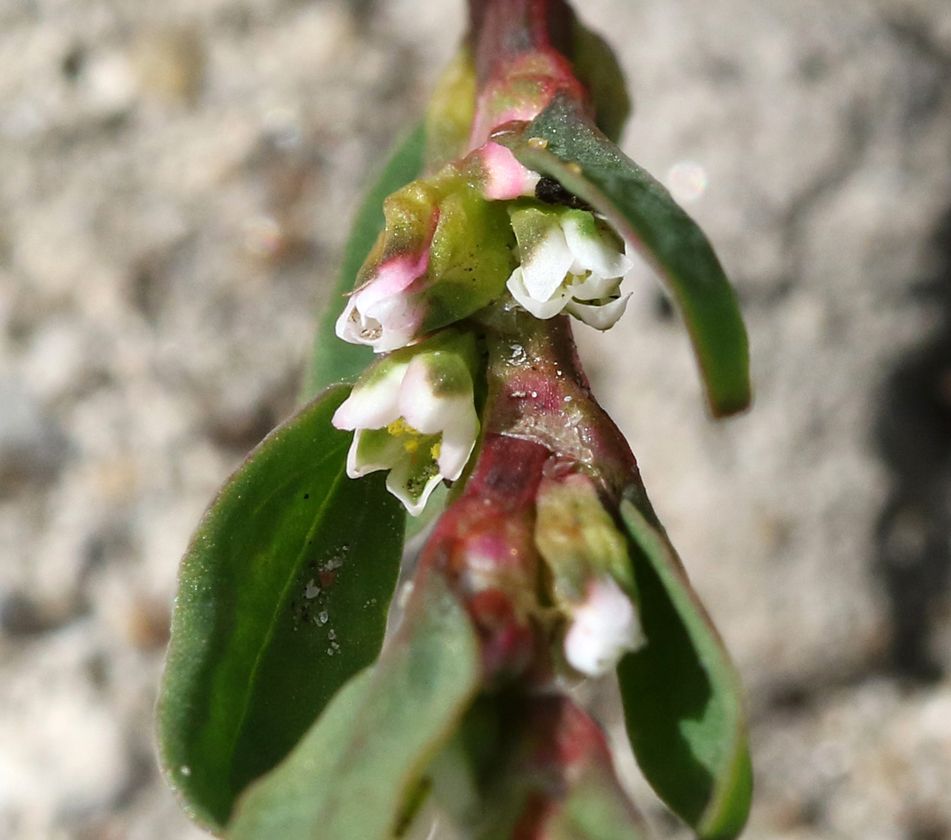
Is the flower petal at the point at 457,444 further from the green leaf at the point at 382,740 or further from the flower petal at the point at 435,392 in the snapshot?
the green leaf at the point at 382,740

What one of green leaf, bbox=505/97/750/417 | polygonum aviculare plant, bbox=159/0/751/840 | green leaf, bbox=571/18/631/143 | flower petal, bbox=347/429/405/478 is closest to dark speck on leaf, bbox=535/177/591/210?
polygonum aviculare plant, bbox=159/0/751/840

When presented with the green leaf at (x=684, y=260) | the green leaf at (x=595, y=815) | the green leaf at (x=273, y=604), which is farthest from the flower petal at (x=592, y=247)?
the green leaf at (x=595, y=815)

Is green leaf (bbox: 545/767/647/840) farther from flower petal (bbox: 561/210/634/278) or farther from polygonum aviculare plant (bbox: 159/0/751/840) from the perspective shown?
flower petal (bbox: 561/210/634/278)

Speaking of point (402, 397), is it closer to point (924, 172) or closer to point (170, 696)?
point (170, 696)

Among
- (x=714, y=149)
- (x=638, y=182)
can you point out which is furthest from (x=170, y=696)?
(x=714, y=149)

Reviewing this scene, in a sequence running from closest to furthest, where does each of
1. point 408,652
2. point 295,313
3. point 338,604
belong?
point 408,652 < point 338,604 < point 295,313

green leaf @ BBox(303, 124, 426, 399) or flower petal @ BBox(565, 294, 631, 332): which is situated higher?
flower petal @ BBox(565, 294, 631, 332)
